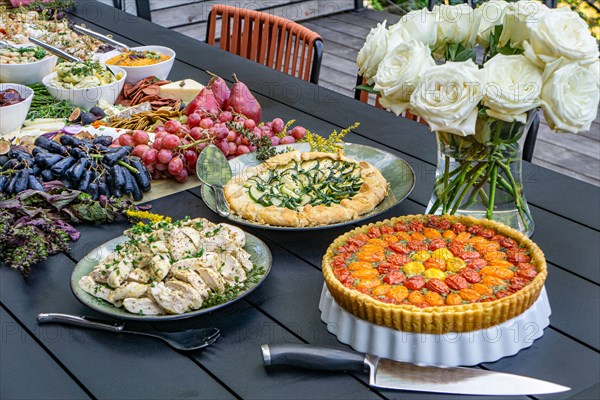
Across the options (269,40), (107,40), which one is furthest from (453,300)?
(269,40)

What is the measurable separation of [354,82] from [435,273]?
385cm

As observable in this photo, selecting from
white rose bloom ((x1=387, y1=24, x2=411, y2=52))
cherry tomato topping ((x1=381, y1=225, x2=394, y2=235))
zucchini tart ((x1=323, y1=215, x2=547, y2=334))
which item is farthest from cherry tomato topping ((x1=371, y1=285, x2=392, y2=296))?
white rose bloom ((x1=387, y1=24, x2=411, y2=52))

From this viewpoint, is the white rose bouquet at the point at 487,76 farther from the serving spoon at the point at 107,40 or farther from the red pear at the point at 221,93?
the serving spoon at the point at 107,40

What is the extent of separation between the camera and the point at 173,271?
4.69ft

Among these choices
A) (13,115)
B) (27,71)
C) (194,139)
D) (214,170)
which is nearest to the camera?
(214,170)

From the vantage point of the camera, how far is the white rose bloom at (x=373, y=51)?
1.44m

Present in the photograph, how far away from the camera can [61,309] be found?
4.97 feet

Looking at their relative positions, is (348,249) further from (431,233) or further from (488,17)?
(488,17)

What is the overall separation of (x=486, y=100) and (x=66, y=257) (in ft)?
3.05

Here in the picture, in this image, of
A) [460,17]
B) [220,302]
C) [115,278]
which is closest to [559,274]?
[460,17]

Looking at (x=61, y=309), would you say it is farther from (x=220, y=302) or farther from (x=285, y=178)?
(x=285, y=178)

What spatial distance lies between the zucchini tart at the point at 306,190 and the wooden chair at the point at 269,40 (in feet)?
3.51

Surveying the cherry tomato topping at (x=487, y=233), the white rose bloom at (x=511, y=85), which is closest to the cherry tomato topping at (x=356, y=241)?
the cherry tomato topping at (x=487, y=233)

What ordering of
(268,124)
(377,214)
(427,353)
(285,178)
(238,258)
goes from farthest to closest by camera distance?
(268,124) < (285,178) < (377,214) < (238,258) < (427,353)
